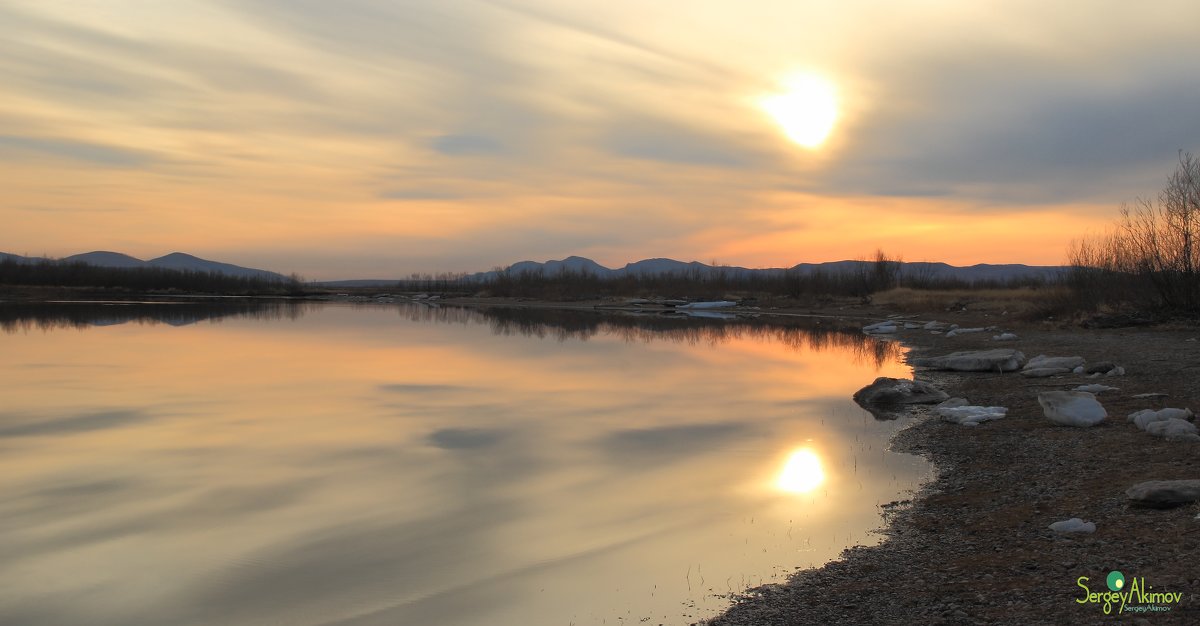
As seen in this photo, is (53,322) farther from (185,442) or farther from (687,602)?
(687,602)

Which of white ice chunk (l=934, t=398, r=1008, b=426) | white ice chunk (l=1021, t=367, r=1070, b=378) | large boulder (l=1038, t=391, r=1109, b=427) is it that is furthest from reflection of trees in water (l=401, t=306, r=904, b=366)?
large boulder (l=1038, t=391, r=1109, b=427)

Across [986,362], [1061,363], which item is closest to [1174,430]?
[1061,363]

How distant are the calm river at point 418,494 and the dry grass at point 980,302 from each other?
21922mm

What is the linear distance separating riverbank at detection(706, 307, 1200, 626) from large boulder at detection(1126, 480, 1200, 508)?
122mm

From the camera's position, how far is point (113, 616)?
5371 millimetres

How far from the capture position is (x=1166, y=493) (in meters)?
6.17

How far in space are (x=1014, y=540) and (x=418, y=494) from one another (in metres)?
5.76

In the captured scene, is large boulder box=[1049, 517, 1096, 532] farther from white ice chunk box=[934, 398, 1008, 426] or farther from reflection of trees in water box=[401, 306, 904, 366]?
reflection of trees in water box=[401, 306, 904, 366]

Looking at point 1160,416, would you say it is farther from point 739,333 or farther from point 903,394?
point 739,333

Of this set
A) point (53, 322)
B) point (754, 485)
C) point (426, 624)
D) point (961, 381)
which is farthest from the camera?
point (53, 322)

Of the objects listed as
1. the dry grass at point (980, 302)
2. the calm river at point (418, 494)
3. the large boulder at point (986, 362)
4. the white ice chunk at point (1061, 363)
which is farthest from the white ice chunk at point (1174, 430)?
the dry grass at point (980, 302)

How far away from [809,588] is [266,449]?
25.6 ft

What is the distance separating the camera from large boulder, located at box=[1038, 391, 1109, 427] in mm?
10125

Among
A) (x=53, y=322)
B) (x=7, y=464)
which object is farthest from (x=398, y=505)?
(x=53, y=322)
